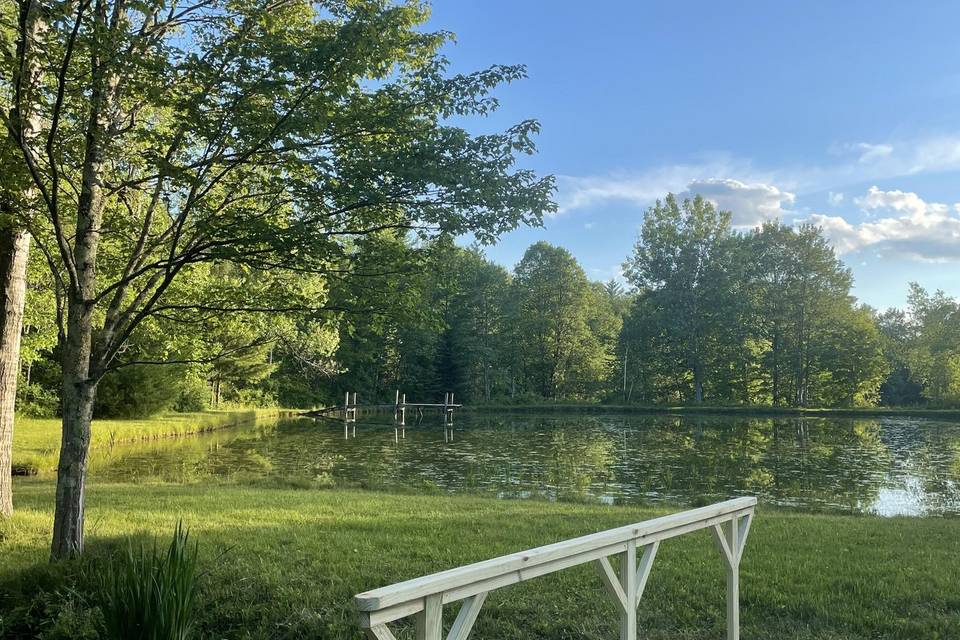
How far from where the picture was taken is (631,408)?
4794 centimetres

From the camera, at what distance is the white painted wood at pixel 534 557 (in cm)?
202

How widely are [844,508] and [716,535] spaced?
935cm

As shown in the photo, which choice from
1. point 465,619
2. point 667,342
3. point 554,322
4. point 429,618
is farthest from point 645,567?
point 554,322

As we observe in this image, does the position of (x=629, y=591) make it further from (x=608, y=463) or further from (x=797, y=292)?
(x=797, y=292)

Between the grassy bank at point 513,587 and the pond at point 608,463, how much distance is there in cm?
411

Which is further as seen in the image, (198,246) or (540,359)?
(540,359)

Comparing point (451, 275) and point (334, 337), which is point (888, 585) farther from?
point (334, 337)

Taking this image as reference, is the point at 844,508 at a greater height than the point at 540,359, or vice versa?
the point at 540,359

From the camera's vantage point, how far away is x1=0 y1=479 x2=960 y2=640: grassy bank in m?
4.77

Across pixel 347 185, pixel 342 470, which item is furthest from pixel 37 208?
pixel 342 470

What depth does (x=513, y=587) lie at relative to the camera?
5520mm

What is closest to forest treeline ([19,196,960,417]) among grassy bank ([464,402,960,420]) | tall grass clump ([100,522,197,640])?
grassy bank ([464,402,960,420])

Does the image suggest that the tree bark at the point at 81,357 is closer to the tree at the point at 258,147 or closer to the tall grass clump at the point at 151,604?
the tree at the point at 258,147

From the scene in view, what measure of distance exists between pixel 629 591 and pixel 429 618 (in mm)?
1314
